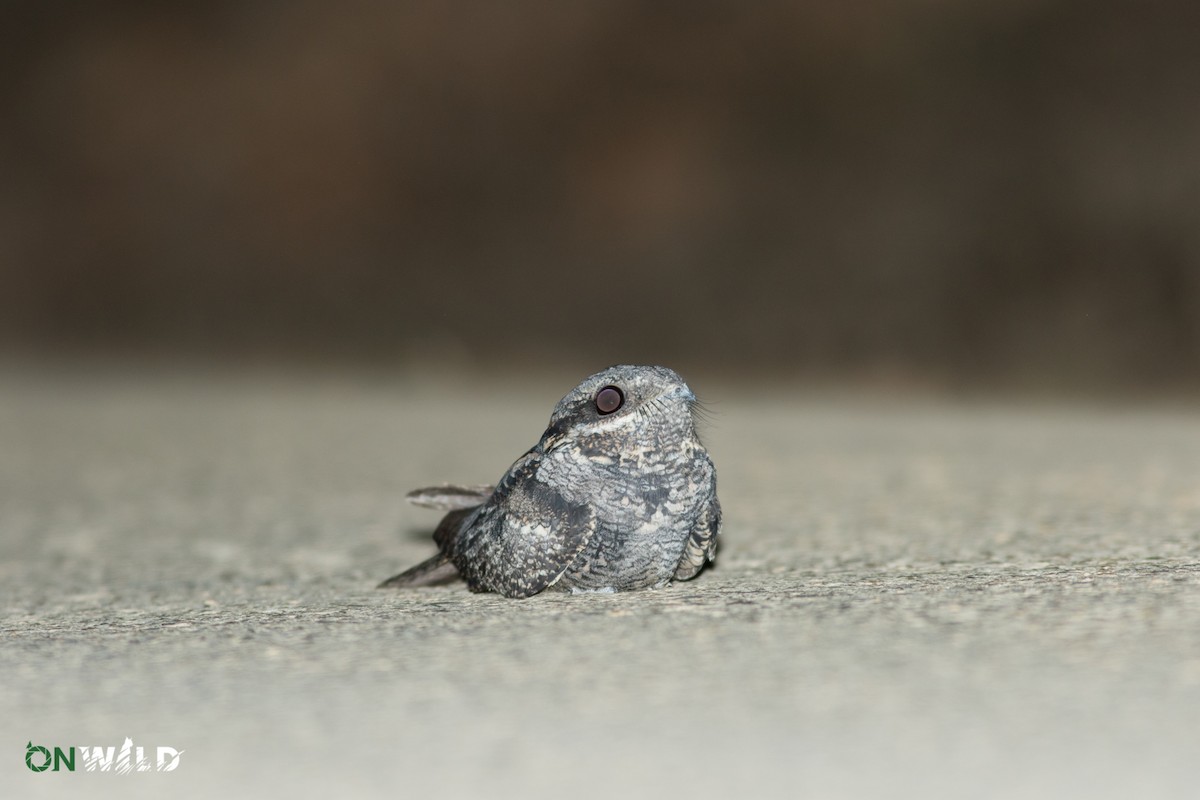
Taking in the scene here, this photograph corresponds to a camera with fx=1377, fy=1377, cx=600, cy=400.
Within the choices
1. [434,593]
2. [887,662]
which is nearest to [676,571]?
[434,593]

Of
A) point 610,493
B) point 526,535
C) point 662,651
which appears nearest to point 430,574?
point 526,535

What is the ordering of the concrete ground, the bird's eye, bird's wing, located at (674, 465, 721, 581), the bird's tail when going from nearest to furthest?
the concrete ground < the bird's eye < bird's wing, located at (674, 465, 721, 581) < the bird's tail

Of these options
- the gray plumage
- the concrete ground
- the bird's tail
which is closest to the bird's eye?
the gray plumage

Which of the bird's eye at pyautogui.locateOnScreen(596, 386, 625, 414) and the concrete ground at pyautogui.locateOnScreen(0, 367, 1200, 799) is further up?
the bird's eye at pyautogui.locateOnScreen(596, 386, 625, 414)

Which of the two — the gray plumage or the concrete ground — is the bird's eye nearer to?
the gray plumage

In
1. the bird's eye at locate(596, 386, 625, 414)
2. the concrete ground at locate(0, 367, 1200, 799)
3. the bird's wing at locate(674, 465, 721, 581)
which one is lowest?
the concrete ground at locate(0, 367, 1200, 799)

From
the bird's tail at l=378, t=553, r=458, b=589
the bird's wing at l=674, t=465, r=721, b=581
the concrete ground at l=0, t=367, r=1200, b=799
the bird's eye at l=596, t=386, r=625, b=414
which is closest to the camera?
the concrete ground at l=0, t=367, r=1200, b=799
